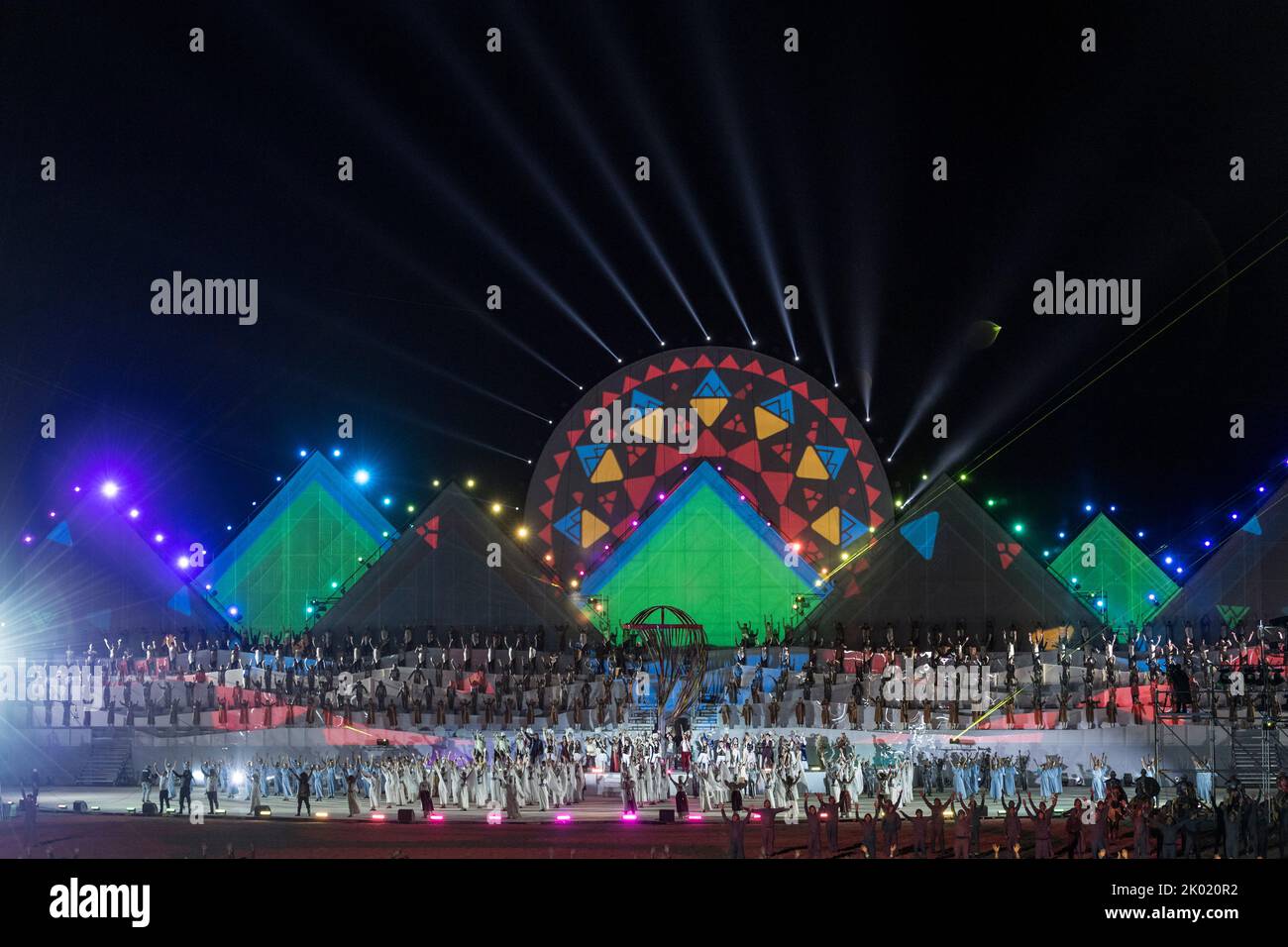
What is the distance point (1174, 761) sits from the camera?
116 ft

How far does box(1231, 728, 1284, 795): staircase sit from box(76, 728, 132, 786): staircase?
951 inches

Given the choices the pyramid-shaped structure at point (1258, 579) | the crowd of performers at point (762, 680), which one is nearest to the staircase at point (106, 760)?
the crowd of performers at point (762, 680)

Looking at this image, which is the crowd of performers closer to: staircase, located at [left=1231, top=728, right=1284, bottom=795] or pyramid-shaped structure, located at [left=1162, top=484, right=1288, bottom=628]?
staircase, located at [left=1231, top=728, right=1284, bottom=795]

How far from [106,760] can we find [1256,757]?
2546cm

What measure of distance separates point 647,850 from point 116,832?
967 centimetres

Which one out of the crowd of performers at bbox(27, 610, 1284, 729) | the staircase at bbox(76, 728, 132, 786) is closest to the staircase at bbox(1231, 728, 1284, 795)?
the crowd of performers at bbox(27, 610, 1284, 729)

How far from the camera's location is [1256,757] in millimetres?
34062

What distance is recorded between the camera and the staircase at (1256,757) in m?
32.3

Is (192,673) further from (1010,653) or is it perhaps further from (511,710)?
(1010,653)

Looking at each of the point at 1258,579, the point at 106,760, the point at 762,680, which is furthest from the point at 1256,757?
the point at 106,760

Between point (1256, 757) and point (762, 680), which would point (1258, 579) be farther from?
point (762, 680)

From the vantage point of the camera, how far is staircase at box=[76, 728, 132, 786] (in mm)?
36969

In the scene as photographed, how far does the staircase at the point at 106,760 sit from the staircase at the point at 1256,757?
24167 mm
